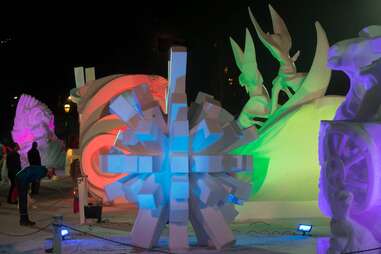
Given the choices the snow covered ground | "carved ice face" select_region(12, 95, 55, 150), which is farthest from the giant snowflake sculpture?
"carved ice face" select_region(12, 95, 55, 150)

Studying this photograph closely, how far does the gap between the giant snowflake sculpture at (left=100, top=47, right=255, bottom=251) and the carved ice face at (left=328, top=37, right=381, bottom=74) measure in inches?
90.2

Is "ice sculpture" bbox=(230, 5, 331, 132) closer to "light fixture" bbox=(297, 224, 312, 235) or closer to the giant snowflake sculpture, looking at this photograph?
"light fixture" bbox=(297, 224, 312, 235)

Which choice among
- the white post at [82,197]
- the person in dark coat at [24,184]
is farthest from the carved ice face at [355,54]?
the person in dark coat at [24,184]

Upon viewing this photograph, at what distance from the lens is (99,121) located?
15367 mm

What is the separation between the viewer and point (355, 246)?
6.53 metres

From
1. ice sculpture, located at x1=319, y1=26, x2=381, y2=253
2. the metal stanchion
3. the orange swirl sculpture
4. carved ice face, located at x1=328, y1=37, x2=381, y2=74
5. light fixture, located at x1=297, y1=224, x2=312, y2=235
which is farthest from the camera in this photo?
the orange swirl sculpture

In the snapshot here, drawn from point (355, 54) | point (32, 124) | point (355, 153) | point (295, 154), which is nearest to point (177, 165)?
point (355, 153)

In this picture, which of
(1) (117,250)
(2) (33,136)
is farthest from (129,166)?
(2) (33,136)

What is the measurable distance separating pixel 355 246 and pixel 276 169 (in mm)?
5364

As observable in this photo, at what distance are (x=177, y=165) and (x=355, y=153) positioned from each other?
277cm

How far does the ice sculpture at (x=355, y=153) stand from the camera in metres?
6.46

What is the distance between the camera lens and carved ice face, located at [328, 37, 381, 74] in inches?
267

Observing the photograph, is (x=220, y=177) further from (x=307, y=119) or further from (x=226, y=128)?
(x=307, y=119)

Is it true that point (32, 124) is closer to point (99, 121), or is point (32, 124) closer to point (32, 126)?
point (32, 126)
